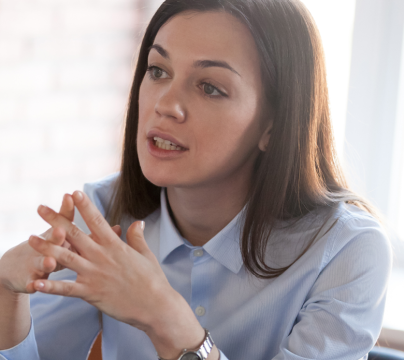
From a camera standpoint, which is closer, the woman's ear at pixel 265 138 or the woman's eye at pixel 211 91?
the woman's eye at pixel 211 91

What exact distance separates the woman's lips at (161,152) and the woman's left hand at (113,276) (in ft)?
0.86

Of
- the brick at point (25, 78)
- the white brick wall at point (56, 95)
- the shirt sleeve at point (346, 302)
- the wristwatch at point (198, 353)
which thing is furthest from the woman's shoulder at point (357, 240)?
the brick at point (25, 78)

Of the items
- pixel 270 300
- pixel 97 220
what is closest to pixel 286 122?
pixel 270 300

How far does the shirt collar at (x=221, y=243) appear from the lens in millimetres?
1088

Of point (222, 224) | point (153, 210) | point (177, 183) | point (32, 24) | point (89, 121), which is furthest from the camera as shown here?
point (89, 121)

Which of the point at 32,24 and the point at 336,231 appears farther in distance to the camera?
the point at 32,24

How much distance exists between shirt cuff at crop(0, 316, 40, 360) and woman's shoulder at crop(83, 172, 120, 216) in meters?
0.43

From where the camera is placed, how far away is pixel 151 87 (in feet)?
3.48

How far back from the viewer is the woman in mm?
955

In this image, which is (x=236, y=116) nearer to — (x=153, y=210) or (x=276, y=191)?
(x=276, y=191)

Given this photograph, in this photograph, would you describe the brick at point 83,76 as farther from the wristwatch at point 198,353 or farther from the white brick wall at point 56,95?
the wristwatch at point 198,353

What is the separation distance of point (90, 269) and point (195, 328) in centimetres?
23

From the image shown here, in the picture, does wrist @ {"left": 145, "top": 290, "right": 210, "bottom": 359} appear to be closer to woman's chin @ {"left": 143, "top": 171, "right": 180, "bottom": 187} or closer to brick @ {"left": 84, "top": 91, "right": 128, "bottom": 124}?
woman's chin @ {"left": 143, "top": 171, "right": 180, "bottom": 187}

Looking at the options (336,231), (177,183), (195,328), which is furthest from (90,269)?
(336,231)
